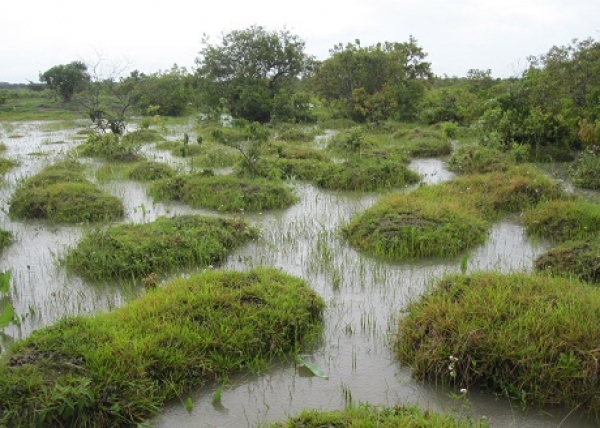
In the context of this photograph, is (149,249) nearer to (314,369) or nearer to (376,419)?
(314,369)

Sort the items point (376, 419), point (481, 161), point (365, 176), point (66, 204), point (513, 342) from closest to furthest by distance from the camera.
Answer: point (376, 419), point (513, 342), point (66, 204), point (365, 176), point (481, 161)

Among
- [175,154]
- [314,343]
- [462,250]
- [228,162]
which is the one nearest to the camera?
[314,343]

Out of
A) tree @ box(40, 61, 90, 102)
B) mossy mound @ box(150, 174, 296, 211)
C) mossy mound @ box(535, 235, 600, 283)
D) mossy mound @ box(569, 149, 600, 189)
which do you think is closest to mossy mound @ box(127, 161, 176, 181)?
mossy mound @ box(150, 174, 296, 211)

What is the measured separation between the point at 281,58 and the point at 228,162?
33.1 feet

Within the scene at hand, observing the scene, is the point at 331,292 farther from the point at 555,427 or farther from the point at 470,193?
the point at 470,193

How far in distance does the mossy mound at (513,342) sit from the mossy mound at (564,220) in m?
2.54

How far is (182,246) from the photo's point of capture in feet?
21.9

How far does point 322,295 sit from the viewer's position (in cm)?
571

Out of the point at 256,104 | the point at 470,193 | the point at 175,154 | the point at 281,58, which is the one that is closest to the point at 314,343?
the point at 470,193

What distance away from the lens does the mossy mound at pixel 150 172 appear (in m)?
11.4

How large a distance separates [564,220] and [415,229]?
84.2 inches

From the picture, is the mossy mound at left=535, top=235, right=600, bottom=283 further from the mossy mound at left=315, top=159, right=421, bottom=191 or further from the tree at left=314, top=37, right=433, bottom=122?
the tree at left=314, top=37, right=433, bottom=122

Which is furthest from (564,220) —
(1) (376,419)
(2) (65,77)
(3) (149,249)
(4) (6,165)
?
(2) (65,77)

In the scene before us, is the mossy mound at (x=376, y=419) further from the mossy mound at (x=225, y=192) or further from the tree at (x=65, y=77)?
the tree at (x=65, y=77)
